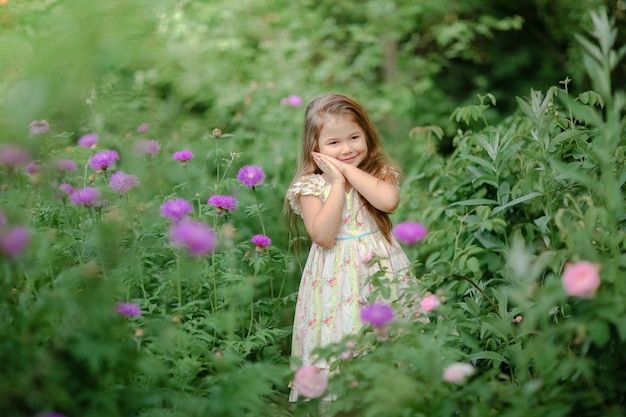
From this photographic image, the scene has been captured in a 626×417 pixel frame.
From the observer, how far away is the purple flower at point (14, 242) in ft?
5.58

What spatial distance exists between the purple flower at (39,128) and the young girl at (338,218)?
887 millimetres

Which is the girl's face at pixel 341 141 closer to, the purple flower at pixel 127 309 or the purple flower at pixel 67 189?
the purple flower at pixel 67 189

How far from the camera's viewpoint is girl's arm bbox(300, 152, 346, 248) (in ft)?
8.52

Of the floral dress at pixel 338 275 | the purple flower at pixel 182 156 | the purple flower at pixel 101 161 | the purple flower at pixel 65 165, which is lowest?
the floral dress at pixel 338 275

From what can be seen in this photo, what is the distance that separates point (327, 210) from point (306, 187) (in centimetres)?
16

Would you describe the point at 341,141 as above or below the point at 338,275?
above

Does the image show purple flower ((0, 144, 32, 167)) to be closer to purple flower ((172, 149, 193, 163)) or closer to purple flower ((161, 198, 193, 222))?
purple flower ((161, 198, 193, 222))

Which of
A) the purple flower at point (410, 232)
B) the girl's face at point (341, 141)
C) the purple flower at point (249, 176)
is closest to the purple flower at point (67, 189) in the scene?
the purple flower at point (249, 176)

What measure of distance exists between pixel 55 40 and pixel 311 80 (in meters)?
5.68

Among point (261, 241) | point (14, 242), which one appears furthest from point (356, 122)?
point (14, 242)

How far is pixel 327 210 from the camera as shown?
260 cm

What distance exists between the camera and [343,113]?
2.76m

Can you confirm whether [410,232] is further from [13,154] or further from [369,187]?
[13,154]

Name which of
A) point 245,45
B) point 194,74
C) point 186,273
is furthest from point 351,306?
point 245,45
